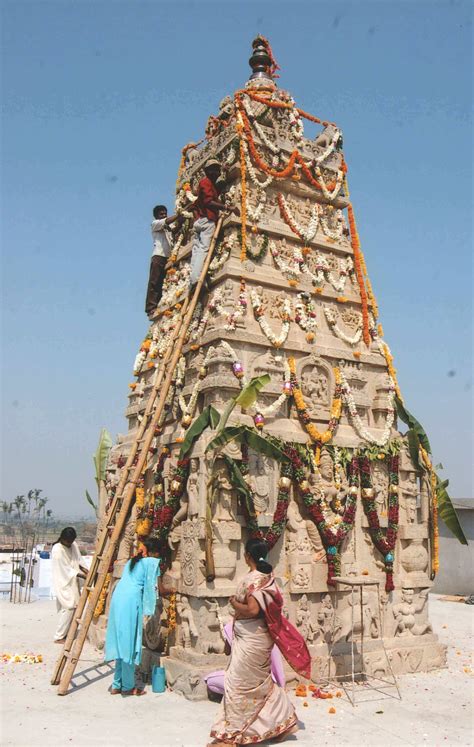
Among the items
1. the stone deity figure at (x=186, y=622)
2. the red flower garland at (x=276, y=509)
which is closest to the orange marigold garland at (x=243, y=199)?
the red flower garland at (x=276, y=509)

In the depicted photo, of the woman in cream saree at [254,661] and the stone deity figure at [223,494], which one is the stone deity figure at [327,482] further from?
the woman in cream saree at [254,661]

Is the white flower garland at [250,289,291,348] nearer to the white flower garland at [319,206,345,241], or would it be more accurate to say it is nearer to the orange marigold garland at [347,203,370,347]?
the orange marigold garland at [347,203,370,347]

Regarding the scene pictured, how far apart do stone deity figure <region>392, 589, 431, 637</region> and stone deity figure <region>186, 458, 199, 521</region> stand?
370 centimetres

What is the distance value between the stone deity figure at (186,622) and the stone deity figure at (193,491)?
114 cm

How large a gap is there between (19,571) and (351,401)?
1077 cm

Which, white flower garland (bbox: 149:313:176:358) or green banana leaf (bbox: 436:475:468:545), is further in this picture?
white flower garland (bbox: 149:313:176:358)

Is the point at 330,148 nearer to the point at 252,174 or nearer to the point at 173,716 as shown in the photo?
the point at 252,174

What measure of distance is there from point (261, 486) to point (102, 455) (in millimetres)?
4583

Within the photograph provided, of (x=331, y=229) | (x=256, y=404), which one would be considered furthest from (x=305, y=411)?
(x=331, y=229)

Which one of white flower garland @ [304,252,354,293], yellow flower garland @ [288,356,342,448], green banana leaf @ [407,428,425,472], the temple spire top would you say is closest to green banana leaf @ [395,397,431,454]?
green banana leaf @ [407,428,425,472]

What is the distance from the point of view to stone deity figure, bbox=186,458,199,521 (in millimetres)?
8680

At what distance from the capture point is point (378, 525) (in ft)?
32.4

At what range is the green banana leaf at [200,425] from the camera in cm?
889

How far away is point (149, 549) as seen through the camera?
8.72 metres
